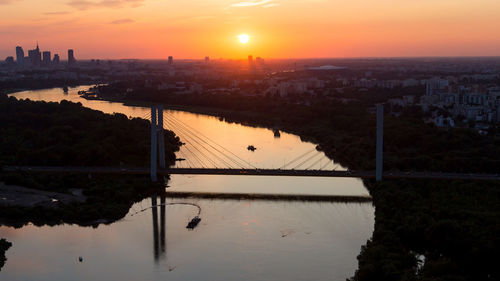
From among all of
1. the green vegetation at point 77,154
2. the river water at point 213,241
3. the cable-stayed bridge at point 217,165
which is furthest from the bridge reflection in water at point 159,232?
the cable-stayed bridge at point 217,165

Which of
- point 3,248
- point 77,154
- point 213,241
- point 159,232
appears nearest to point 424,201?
point 213,241

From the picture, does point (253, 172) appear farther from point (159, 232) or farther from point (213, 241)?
point (213, 241)

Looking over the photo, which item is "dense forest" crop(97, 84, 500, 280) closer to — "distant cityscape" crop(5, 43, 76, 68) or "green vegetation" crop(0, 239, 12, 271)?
"green vegetation" crop(0, 239, 12, 271)

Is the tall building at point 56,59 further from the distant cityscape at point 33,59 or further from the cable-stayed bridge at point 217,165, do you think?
the cable-stayed bridge at point 217,165

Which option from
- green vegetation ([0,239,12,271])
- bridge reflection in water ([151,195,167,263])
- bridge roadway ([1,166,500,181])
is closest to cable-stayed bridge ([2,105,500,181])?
bridge roadway ([1,166,500,181])

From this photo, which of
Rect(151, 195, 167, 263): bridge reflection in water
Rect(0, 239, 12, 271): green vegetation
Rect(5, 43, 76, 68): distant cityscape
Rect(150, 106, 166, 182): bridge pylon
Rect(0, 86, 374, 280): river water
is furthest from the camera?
Rect(5, 43, 76, 68): distant cityscape

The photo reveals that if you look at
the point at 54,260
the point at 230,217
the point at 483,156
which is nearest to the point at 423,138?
the point at 483,156

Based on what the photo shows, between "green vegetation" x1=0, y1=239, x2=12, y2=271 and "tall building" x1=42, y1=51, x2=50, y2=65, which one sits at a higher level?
"tall building" x1=42, y1=51, x2=50, y2=65

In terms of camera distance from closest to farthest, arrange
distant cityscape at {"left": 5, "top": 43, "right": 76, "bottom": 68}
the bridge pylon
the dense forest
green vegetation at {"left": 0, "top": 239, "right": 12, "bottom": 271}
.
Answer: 1. the dense forest
2. green vegetation at {"left": 0, "top": 239, "right": 12, "bottom": 271}
3. the bridge pylon
4. distant cityscape at {"left": 5, "top": 43, "right": 76, "bottom": 68}
